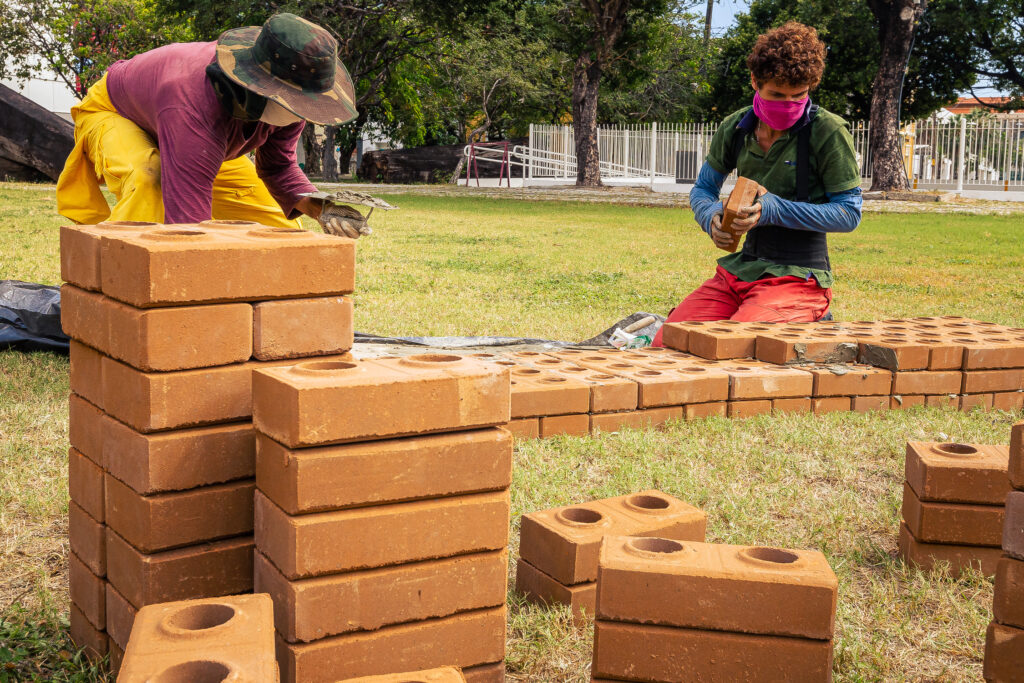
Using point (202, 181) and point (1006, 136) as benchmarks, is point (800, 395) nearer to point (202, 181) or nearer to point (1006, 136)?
point (202, 181)

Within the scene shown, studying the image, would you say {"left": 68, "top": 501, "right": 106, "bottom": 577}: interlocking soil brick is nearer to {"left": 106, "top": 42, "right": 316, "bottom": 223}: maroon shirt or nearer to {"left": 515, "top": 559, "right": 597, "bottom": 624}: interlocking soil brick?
{"left": 515, "top": 559, "right": 597, "bottom": 624}: interlocking soil brick

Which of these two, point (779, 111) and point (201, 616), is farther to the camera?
point (779, 111)

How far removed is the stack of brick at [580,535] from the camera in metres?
2.76

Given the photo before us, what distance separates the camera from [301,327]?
2463 mm

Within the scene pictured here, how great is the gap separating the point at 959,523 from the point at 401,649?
190 cm

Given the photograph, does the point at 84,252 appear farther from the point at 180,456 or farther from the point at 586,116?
the point at 586,116

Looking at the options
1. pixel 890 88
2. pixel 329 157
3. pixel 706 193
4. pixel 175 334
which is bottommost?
pixel 175 334

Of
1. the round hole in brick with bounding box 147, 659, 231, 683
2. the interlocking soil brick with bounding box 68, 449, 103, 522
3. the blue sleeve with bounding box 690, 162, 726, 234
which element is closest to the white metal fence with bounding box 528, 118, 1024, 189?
the blue sleeve with bounding box 690, 162, 726, 234

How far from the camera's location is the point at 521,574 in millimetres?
2979

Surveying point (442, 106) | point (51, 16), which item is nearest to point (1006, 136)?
point (442, 106)

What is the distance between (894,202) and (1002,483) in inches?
828

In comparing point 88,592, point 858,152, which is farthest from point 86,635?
point 858,152

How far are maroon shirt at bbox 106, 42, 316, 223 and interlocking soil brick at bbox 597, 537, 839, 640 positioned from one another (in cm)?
278

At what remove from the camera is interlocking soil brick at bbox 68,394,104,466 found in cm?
256
